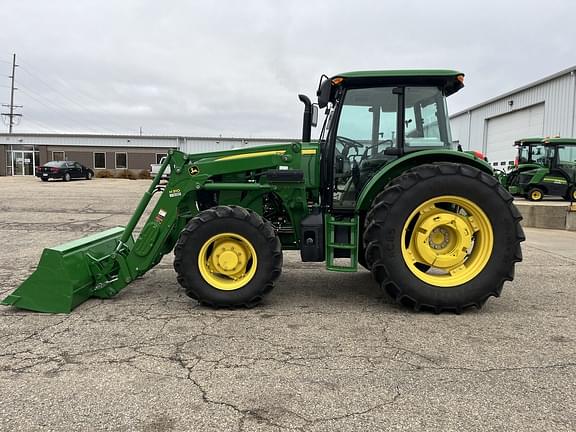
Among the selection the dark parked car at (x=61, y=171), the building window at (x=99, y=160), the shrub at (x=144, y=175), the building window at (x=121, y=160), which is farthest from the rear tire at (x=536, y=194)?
the building window at (x=99, y=160)

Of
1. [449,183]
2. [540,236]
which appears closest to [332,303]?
[449,183]

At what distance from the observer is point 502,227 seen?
14.1 ft

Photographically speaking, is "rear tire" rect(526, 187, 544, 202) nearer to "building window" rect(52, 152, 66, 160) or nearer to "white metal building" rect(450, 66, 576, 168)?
"white metal building" rect(450, 66, 576, 168)

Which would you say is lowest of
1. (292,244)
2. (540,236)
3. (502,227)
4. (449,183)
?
(540,236)

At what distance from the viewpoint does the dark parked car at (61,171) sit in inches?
1090

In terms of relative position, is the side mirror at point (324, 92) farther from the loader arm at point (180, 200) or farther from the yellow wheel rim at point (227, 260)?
the yellow wheel rim at point (227, 260)

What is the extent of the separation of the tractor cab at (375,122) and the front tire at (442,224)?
51 cm

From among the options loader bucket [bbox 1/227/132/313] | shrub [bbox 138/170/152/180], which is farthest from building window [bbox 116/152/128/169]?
loader bucket [bbox 1/227/132/313]

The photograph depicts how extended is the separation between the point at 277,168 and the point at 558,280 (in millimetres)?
4130

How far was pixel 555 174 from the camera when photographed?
1711 cm

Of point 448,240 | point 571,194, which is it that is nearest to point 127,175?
point 571,194

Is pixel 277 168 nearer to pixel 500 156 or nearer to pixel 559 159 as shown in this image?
pixel 559 159

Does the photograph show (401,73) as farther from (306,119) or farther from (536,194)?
(536,194)

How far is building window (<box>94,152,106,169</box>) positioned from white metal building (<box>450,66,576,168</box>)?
28.7 m
